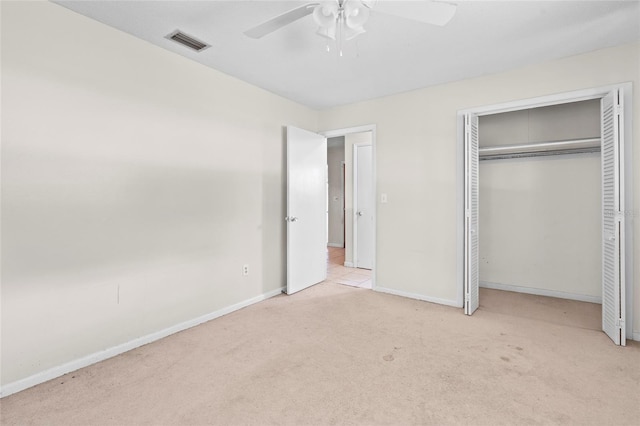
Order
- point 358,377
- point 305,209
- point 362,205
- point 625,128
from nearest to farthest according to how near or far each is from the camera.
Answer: point 358,377, point 625,128, point 305,209, point 362,205

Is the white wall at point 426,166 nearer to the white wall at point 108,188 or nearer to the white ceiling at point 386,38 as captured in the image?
the white ceiling at point 386,38

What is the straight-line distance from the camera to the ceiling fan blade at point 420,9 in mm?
1549

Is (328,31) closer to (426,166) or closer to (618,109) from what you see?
(426,166)

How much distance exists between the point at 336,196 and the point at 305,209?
3741 mm

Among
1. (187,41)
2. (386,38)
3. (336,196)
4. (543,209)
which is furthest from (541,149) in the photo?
(336,196)

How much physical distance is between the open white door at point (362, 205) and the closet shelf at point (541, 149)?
186cm

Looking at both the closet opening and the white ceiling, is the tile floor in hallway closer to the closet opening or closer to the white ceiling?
the closet opening

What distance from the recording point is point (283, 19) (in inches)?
67.5

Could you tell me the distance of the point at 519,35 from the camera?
2422 millimetres

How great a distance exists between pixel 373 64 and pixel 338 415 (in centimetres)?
281

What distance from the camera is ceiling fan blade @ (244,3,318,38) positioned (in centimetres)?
165

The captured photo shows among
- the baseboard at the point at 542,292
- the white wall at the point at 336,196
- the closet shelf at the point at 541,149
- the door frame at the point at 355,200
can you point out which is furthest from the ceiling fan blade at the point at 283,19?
the white wall at the point at 336,196

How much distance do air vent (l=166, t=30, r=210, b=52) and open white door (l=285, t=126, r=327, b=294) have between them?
1352 mm

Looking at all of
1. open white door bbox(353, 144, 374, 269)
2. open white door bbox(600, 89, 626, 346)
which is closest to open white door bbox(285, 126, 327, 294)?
open white door bbox(353, 144, 374, 269)
